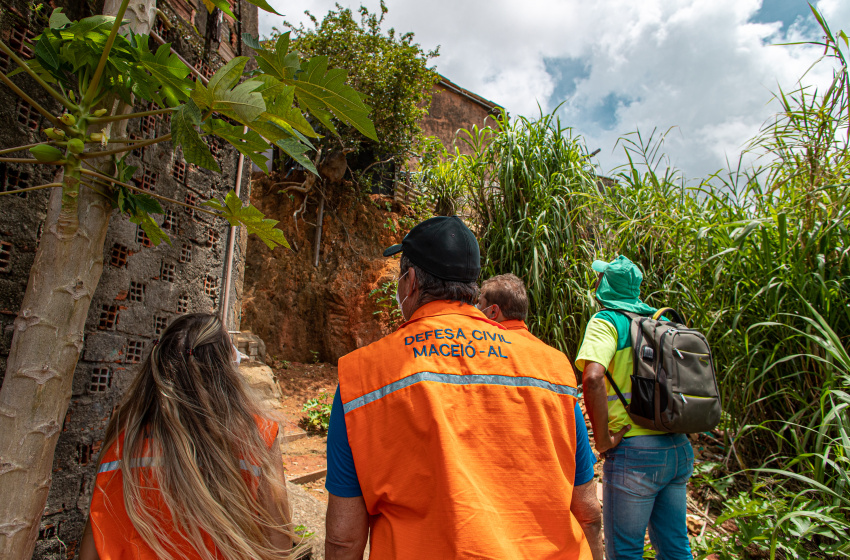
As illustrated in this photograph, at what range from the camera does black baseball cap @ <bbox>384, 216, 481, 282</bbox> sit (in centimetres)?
131

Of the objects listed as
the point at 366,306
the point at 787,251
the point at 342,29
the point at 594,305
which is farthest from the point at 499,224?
the point at 342,29

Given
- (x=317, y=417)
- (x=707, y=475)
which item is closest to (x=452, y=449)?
(x=707, y=475)

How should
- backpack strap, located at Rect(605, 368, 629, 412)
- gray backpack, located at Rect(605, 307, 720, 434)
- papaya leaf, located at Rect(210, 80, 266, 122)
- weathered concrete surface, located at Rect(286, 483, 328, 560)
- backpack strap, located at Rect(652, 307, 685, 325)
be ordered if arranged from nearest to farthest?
papaya leaf, located at Rect(210, 80, 266, 122) < gray backpack, located at Rect(605, 307, 720, 434) < backpack strap, located at Rect(605, 368, 629, 412) < backpack strap, located at Rect(652, 307, 685, 325) < weathered concrete surface, located at Rect(286, 483, 328, 560)

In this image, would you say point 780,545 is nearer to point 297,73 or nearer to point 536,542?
point 536,542

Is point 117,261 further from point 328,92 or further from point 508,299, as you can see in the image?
point 508,299

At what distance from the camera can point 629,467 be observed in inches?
83.8

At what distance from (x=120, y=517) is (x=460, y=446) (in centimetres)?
95

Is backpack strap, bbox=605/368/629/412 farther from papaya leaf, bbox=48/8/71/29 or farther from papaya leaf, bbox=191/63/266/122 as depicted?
papaya leaf, bbox=48/8/71/29

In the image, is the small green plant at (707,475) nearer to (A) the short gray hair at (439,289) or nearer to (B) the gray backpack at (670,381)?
(B) the gray backpack at (670,381)

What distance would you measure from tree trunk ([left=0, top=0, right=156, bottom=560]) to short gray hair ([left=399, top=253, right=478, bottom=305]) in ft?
2.72

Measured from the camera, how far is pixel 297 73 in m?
1.16

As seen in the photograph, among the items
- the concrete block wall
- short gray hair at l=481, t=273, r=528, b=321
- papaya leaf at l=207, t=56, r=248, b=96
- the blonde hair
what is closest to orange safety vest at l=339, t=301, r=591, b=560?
the blonde hair

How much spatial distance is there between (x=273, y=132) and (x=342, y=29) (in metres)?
8.63

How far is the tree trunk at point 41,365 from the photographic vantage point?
3.55 feet
